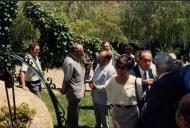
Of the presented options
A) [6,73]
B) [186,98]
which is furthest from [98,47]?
[186,98]

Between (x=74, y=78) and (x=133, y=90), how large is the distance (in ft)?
7.34

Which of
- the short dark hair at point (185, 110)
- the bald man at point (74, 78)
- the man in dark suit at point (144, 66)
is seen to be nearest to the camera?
the short dark hair at point (185, 110)

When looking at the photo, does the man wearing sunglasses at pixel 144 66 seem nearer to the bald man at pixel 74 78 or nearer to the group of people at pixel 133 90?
the group of people at pixel 133 90

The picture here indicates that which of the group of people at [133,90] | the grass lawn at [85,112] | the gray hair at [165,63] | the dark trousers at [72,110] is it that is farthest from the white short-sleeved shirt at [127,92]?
the grass lawn at [85,112]

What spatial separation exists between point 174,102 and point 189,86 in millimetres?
219

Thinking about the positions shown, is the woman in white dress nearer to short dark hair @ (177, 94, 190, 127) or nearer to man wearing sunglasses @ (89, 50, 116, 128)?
man wearing sunglasses @ (89, 50, 116, 128)

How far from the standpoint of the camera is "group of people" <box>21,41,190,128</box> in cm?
489

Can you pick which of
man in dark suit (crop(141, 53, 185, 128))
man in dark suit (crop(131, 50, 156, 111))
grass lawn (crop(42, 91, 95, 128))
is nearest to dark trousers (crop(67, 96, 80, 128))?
grass lawn (crop(42, 91, 95, 128))

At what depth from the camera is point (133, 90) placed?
6.31m

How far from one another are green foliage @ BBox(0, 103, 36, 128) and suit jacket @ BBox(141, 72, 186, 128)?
2771mm

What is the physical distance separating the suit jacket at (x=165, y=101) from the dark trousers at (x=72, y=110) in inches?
142

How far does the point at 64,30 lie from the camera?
15141 millimetres

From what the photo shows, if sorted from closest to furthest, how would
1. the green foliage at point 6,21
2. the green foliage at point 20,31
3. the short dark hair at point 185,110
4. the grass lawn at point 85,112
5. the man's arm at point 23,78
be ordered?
the short dark hair at point 185,110 → the man's arm at point 23,78 → the grass lawn at point 85,112 → the green foliage at point 6,21 → the green foliage at point 20,31

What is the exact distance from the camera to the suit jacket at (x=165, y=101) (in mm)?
4887
